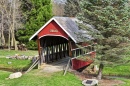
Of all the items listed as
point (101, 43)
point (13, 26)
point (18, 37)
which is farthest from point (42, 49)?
point (18, 37)

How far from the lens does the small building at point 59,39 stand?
19.2 meters

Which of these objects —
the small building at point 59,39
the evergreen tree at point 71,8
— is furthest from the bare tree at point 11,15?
the evergreen tree at point 71,8

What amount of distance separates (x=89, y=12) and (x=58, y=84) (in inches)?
213

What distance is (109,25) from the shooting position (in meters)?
16.5

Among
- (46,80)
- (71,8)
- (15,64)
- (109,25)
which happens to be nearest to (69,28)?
(109,25)

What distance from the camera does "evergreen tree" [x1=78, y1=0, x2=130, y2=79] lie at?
16453 mm

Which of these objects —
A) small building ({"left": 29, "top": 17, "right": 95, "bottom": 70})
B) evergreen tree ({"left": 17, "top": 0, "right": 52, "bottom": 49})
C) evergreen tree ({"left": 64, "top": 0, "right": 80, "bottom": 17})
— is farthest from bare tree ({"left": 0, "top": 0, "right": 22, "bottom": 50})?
evergreen tree ({"left": 64, "top": 0, "right": 80, "bottom": 17})

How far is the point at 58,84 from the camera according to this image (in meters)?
15.5

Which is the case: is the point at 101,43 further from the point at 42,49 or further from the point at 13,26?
the point at 13,26

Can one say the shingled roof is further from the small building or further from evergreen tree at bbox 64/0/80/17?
evergreen tree at bbox 64/0/80/17

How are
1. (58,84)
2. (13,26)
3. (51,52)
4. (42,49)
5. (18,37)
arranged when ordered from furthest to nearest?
(18,37)
(13,26)
(51,52)
(42,49)
(58,84)

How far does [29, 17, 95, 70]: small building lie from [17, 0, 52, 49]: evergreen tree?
1172cm

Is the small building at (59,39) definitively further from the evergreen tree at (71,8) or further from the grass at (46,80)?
the evergreen tree at (71,8)

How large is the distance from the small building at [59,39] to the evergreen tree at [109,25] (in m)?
1.09
